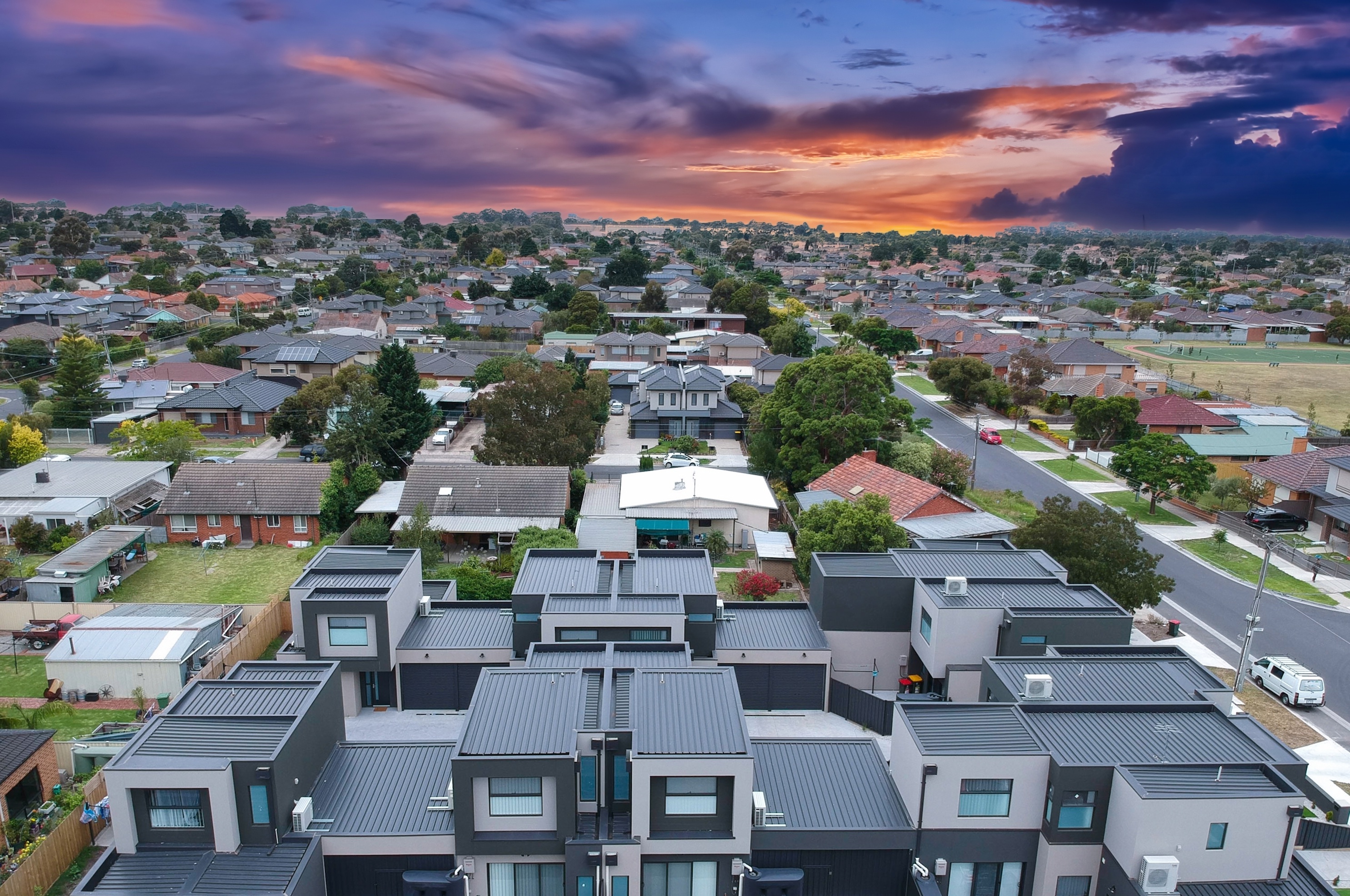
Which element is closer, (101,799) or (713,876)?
(713,876)

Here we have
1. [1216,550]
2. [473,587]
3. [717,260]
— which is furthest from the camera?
[717,260]

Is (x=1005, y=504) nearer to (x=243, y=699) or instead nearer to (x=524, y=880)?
(x=524, y=880)

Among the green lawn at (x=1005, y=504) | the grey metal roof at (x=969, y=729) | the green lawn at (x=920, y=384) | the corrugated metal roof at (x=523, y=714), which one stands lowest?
the green lawn at (x=1005, y=504)

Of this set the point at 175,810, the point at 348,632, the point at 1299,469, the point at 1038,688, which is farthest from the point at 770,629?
the point at 1299,469

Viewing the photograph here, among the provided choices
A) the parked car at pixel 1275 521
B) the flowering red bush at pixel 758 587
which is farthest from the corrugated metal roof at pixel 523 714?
the parked car at pixel 1275 521

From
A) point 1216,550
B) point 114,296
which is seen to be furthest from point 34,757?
point 114,296

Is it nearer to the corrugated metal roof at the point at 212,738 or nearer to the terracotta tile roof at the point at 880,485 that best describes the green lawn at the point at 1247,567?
the terracotta tile roof at the point at 880,485

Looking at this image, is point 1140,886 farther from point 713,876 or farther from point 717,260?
point 717,260
